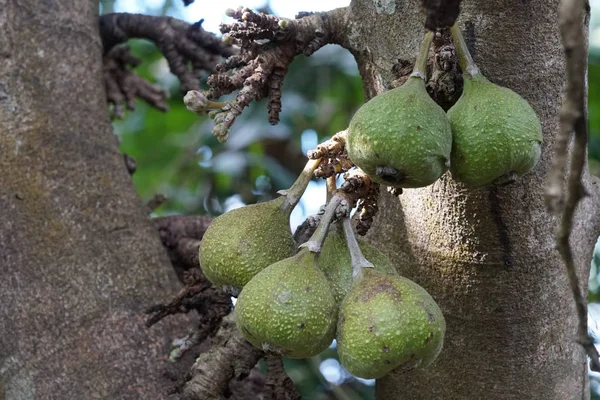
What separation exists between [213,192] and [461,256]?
2.01 m

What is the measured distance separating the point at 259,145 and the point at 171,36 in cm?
100

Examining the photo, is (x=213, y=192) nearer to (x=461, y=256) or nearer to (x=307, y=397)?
(x=307, y=397)

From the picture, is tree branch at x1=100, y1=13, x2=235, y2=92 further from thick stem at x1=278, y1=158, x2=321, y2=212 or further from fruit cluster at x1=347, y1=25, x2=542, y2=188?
fruit cluster at x1=347, y1=25, x2=542, y2=188

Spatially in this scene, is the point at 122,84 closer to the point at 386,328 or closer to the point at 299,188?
the point at 299,188

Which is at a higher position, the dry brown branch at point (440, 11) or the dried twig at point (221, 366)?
the dry brown branch at point (440, 11)

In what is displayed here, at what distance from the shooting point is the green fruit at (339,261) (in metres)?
1.14

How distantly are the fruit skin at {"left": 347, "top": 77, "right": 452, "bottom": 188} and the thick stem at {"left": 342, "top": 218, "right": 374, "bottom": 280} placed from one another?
140 millimetres

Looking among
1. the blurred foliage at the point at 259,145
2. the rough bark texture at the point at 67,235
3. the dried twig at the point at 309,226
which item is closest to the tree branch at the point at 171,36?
the rough bark texture at the point at 67,235

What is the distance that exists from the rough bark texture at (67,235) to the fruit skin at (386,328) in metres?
0.61

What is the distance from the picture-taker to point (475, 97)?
3.36 ft

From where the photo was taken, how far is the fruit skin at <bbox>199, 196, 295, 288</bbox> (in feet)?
3.70

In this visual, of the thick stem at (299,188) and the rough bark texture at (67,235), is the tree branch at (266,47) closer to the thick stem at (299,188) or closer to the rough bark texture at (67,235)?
the thick stem at (299,188)

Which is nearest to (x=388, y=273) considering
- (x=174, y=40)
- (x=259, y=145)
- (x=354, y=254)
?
(x=354, y=254)

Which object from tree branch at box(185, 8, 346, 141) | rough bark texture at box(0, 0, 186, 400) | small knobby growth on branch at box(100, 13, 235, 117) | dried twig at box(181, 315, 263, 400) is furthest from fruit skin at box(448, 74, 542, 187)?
small knobby growth on branch at box(100, 13, 235, 117)
